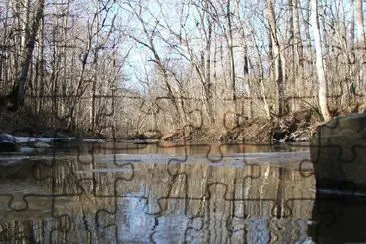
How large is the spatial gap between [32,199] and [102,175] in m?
2.32

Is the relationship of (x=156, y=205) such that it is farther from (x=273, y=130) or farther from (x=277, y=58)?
(x=277, y=58)

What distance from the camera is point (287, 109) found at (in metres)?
21.5

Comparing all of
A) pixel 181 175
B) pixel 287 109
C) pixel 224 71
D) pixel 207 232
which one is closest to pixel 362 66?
pixel 287 109

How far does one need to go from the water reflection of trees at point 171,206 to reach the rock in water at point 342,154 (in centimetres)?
34

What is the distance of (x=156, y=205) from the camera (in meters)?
4.95

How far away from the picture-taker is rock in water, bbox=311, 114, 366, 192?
17.6 feet

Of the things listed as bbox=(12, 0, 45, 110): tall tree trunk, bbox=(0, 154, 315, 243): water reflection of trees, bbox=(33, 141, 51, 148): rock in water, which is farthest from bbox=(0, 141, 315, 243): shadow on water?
bbox=(12, 0, 45, 110): tall tree trunk

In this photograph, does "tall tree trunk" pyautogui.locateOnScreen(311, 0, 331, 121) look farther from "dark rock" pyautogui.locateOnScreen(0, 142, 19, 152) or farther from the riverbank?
"dark rock" pyautogui.locateOnScreen(0, 142, 19, 152)

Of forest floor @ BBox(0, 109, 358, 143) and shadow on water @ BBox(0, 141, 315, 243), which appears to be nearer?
shadow on water @ BBox(0, 141, 315, 243)

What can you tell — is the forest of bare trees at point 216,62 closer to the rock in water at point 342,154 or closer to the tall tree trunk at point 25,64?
the tall tree trunk at point 25,64

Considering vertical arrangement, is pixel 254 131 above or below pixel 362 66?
below

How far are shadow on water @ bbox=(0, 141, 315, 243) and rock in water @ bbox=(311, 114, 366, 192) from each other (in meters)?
0.33

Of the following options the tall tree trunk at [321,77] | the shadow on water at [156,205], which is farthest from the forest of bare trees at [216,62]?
the shadow on water at [156,205]

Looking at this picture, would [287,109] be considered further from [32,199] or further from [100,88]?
[100,88]
